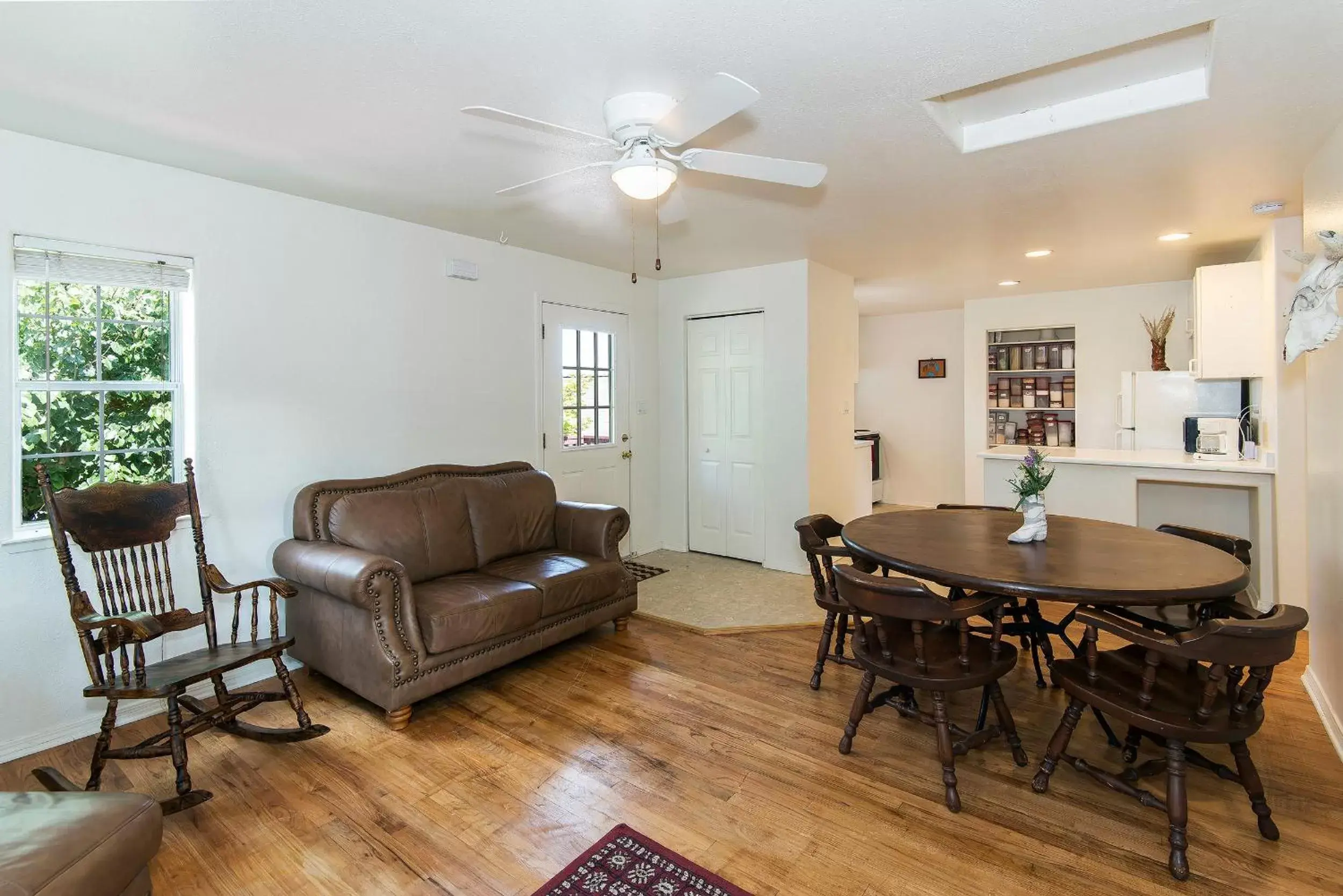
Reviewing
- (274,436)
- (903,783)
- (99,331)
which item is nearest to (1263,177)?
(903,783)

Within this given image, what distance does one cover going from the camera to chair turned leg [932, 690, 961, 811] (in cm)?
212

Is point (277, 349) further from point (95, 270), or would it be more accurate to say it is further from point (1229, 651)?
point (1229, 651)

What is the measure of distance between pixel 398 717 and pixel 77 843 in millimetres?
1353

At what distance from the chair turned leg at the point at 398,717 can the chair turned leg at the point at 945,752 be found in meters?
2.13

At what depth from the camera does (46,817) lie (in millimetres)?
1463

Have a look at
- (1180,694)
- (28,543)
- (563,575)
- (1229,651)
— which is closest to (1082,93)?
(1229,651)

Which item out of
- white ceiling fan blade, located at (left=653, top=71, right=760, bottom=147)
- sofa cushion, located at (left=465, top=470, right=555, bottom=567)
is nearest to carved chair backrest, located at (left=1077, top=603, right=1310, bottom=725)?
white ceiling fan blade, located at (left=653, top=71, right=760, bottom=147)

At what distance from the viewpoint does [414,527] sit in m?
3.35

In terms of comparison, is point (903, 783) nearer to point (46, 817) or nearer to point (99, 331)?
point (46, 817)

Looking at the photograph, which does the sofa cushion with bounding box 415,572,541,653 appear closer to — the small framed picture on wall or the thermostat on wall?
the thermostat on wall

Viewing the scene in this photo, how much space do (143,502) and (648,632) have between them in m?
2.51

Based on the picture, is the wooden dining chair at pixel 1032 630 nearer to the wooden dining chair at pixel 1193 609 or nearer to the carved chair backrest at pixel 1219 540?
the wooden dining chair at pixel 1193 609

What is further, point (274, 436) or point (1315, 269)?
point (274, 436)

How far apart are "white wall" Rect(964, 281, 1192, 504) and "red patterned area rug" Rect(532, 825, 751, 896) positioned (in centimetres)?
509
